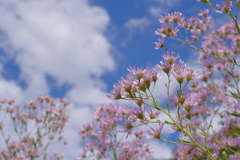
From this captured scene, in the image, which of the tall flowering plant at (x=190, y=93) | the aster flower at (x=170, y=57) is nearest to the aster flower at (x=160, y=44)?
the tall flowering plant at (x=190, y=93)

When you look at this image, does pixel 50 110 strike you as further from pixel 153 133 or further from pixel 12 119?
pixel 153 133

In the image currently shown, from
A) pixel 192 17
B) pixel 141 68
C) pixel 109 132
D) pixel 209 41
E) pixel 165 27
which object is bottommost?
pixel 141 68

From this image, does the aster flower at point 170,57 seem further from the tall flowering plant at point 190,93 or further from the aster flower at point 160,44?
the aster flower at point 160,44

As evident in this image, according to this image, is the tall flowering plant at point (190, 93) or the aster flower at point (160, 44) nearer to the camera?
the tall flowering plant at point (190, 93)

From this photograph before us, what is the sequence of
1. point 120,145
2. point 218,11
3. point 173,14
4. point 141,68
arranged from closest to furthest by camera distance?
point 141,68 < point 218,11 < point 120,145 < point 173,14

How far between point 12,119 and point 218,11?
21.4 feet

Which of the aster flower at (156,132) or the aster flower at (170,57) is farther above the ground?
the aster flower at (170,57)

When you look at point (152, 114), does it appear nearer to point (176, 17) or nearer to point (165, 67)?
point (165, 67)

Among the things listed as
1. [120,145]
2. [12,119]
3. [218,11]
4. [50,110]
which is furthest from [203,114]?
[12,119]

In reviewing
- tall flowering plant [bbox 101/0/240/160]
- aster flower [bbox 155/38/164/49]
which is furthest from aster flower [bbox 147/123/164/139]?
aster flower [bbox 155/38/164/49]

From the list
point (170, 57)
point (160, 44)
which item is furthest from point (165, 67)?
point (160, 44)

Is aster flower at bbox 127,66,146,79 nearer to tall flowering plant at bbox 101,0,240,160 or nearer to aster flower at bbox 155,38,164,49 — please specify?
tall flowering plant at bbox 101,0,240,160

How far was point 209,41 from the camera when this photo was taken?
625cm

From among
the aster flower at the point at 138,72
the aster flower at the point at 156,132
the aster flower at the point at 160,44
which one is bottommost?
the aster flower at the point at 156,132
